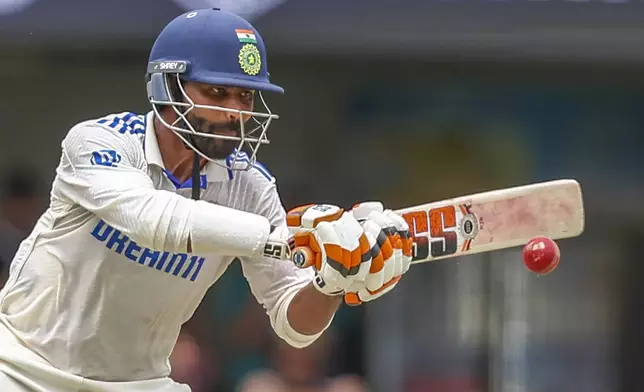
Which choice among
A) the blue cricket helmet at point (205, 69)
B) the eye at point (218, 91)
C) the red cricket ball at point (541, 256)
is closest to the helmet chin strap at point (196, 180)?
the blue cricket helmet at point (205, 69)

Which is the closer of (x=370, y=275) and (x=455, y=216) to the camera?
(x=370, y=275)

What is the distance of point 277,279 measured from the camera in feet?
10.5

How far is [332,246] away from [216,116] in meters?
0.44

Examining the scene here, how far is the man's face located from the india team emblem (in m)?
0.04

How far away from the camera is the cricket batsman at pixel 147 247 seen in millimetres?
2857

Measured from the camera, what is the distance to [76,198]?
2.91 metres

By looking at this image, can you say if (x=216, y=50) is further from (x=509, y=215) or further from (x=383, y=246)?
(x=509, y=215)

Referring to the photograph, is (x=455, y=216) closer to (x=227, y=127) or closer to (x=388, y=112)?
(x=227, y=127)

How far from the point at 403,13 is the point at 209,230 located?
2.97 metres

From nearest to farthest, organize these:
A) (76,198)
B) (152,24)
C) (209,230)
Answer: (209,230) < (76,198) < (152,24)

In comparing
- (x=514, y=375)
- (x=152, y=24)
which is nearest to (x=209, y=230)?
(x=152, y=24)

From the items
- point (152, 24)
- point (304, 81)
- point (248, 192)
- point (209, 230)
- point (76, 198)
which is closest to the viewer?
point (209, 230)

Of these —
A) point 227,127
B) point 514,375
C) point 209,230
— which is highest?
point 227,127

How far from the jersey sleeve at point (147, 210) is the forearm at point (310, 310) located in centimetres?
37
